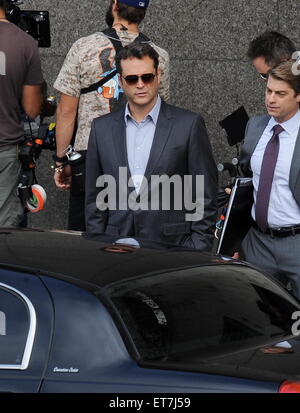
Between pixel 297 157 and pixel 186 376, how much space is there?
232cm

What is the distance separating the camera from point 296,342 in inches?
171

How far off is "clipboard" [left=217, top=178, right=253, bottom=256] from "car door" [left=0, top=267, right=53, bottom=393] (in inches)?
83.5

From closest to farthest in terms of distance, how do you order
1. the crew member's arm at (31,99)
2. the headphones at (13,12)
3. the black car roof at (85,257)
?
the black car roof at (85,257)
the crew member's arm at (31,99)
the headphones at (13,12)

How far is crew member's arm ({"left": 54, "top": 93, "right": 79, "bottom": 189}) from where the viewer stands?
23.9 feet

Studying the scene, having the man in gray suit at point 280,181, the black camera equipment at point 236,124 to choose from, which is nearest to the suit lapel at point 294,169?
the man in gray suit at point 280,181

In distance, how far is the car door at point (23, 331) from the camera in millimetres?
4043

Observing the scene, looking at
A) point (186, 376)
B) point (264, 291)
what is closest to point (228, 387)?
point (186, 376)

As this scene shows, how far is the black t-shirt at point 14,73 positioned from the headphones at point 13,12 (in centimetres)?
48

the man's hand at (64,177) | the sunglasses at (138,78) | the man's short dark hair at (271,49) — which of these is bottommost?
the man's hand at (64,177)

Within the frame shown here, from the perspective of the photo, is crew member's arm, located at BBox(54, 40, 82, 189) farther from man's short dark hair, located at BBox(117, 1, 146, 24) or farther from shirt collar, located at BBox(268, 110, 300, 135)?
shirt collar, located at BBox(268, 110, 300, 135)

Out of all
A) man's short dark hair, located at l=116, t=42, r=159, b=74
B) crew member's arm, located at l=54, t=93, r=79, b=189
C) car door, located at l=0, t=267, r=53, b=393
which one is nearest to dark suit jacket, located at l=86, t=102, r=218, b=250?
man's short dark hair, located at l=116, t=42, r=159, b=74

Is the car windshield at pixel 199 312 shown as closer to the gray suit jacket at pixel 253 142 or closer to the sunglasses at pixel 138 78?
the gray suit jacket at pixel 253 142

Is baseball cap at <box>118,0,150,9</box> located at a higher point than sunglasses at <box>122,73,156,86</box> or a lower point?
higher

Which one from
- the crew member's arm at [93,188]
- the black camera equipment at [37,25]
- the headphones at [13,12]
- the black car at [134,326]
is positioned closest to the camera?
the black car at [134,326]
